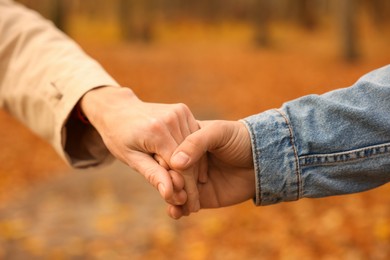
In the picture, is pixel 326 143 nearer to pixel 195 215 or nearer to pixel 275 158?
pixel 275 158

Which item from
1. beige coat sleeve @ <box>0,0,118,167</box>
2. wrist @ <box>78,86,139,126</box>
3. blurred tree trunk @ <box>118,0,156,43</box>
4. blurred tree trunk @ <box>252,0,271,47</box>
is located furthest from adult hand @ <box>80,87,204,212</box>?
blurred tree trunk @ <box>118,0,156,43</box>

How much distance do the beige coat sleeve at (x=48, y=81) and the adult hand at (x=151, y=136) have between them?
176 mm

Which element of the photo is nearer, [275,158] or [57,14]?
[275,158]

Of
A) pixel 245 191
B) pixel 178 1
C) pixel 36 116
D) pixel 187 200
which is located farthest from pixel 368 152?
pixel 178 1

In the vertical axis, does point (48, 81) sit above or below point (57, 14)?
above

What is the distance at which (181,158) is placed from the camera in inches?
66.2

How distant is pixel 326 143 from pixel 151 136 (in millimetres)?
620

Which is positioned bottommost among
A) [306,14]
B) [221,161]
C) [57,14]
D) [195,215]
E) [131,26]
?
[131,26]

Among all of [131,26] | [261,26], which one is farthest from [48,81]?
[131,26]

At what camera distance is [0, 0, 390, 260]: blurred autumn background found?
3996 mm

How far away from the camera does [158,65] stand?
13.6 m

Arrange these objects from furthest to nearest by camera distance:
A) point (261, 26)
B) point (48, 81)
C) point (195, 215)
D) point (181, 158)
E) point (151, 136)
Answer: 1. point (261, 26)
2. point (195, 215)
3. point (48, 81)
4. point (151, 136)
5. point (181, 158)

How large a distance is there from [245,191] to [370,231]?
253cm

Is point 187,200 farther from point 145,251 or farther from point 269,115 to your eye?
point 145,251
